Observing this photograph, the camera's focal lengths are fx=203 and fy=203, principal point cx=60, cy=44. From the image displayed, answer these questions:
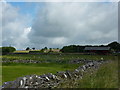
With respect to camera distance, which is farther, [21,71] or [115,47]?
[115,47]

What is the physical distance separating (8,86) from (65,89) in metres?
2.09

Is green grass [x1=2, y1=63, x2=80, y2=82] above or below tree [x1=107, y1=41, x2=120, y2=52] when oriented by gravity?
below

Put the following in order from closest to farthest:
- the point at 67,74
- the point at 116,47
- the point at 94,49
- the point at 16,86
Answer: the point at 16,86 → the point at 67,74 → the point at 94,49 → the point at 116,47

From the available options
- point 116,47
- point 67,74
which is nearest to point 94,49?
point 116,47

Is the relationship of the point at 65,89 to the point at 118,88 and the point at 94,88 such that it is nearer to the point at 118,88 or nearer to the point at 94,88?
the point at 94,88

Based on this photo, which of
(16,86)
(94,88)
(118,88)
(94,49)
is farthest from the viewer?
(94,49)

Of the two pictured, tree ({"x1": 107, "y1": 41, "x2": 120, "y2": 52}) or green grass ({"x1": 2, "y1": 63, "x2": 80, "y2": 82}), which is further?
tree ({"x1": 107, "y1": 41, "x2": 120, "y2": 52})

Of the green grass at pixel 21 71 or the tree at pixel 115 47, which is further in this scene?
the tree at pixel 115 47

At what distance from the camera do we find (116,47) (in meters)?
103

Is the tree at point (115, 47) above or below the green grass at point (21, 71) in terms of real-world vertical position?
above

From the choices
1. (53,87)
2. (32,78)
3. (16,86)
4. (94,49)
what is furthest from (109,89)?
(94,49)

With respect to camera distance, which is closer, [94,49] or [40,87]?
[40,87]

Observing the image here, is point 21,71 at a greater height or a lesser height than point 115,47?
lesser

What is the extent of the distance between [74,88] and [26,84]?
1729mm
